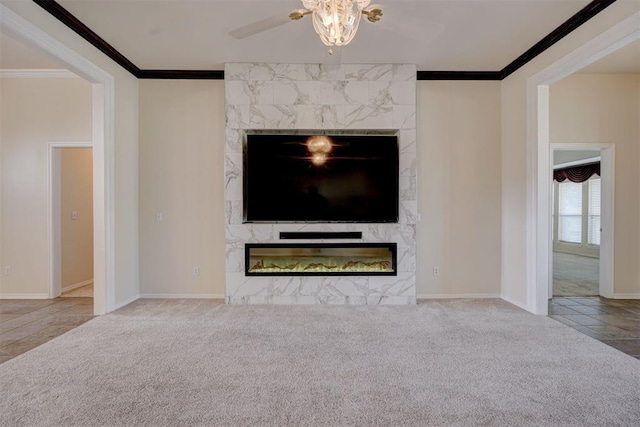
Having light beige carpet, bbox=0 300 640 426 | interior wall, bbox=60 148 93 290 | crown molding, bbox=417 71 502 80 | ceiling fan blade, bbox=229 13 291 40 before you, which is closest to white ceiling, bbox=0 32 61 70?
interior wall, bbox=60 148 93 290

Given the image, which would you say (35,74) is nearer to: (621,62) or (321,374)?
(321,374)

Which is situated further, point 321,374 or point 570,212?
point 570,212

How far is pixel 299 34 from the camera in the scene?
11.2ft

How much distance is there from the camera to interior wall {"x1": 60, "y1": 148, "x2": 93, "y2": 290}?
15.7ft

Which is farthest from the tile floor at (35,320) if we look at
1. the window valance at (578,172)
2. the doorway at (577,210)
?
the window valance at (578,172)

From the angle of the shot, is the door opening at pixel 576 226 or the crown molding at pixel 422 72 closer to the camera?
the crown molding at pixel 422 72

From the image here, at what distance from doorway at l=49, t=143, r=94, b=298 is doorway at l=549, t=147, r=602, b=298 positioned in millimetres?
8708

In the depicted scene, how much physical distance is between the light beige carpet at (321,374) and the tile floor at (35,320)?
0.19 metres

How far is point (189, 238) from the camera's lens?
438 cm

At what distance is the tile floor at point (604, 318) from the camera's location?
9.93 ft

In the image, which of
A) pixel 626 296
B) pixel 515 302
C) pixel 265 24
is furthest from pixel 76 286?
pixel 626 296

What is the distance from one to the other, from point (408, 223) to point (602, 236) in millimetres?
2882

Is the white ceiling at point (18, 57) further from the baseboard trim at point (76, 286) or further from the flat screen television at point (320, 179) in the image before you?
the baseboard trim at point (76, 286)

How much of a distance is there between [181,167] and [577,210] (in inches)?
401
